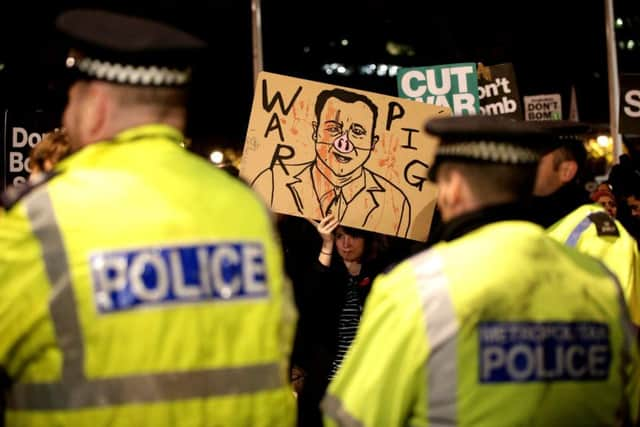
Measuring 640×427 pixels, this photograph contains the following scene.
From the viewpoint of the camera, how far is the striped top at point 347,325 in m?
6.02

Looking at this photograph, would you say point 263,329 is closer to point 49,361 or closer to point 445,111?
point 49,361

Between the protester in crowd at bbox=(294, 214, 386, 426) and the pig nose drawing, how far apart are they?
0.41 metres

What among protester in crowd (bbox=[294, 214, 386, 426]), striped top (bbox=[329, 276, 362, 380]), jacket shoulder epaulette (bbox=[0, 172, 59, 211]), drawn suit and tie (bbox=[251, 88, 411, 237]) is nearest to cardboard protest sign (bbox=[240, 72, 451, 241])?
drawn suit and tie (bbox=[251, 88, 411, 237])

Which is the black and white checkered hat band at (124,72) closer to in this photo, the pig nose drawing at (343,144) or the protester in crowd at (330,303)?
the protester in crowd at (330,303)

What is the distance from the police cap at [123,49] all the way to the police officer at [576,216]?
2.30 m

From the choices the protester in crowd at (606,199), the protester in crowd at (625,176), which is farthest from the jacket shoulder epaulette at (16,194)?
the protester in crowd at (625,176)

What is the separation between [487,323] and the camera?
3.13 m

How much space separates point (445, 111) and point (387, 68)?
24.4 metres

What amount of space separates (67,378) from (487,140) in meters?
1.49

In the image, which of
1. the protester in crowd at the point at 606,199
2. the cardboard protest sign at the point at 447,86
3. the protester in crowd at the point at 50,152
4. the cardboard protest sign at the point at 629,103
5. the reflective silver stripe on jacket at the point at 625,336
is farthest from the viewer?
the cardboard protest sign at the point at 629,103

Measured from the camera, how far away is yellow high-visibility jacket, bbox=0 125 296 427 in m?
2.78

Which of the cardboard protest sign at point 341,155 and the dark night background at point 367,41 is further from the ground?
the dark night background at point 367,41

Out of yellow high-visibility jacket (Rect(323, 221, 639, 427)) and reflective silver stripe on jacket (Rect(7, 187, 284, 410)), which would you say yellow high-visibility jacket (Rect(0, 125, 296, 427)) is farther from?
yellow high-visibility jacket (Rect(323, 221, 639, 427))

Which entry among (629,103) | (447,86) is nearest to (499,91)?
(447,86)
